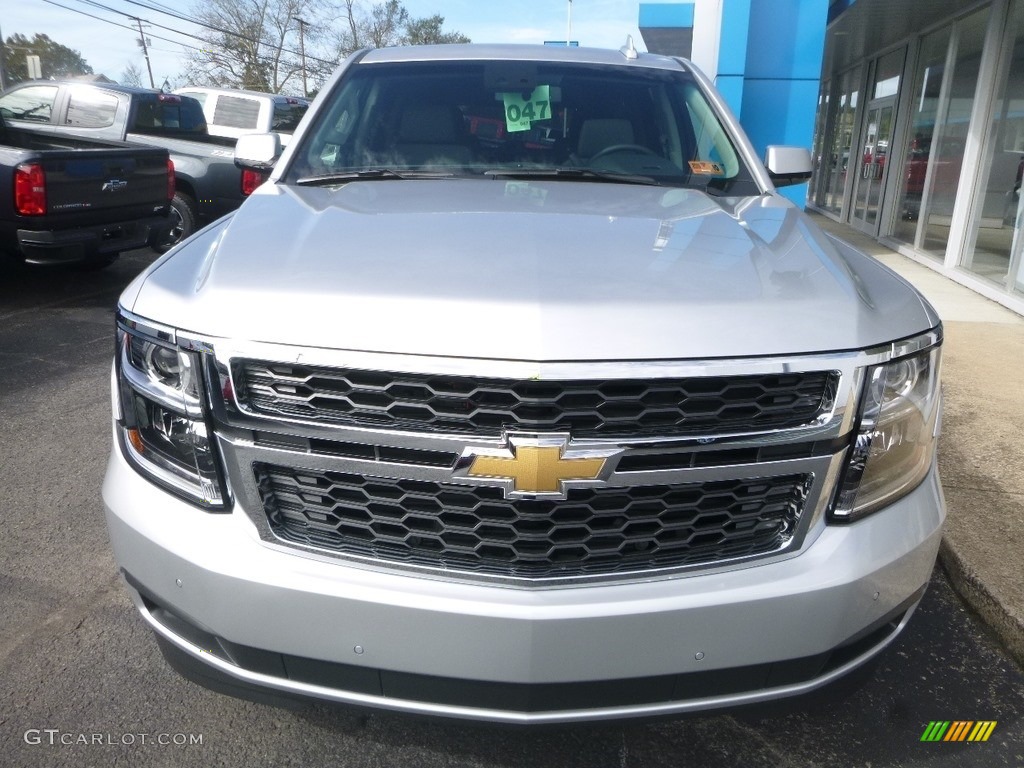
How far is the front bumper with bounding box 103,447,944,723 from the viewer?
5.25ft

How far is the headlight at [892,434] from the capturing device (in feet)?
5.57

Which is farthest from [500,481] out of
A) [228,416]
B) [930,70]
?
[930,70]

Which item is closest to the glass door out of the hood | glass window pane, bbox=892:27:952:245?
glass window pane, bbox=892:27:952:245

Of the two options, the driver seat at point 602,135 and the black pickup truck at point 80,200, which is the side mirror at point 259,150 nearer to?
the driver seat at point 602,135

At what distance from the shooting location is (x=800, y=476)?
1690mm

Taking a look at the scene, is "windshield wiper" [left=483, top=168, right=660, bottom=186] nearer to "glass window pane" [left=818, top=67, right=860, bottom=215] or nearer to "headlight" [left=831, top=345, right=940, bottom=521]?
"headlight" [left=831, top=345, right=940, bottom=521]

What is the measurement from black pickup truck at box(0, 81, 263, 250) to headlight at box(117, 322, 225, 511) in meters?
8.00

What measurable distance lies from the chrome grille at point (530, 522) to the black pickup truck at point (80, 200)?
5883mm

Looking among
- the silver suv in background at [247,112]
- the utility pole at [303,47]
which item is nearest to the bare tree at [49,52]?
the utility pole at [303,47]

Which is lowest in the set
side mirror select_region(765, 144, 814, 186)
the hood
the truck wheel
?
the truck wheel

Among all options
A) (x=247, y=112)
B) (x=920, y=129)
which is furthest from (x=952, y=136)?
(x=247, y=112)

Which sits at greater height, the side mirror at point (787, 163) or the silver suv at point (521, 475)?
the side mirror at point (787, 163)

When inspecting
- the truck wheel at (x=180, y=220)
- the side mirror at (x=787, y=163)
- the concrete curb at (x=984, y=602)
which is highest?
the side mirror at (x=787, y=163)

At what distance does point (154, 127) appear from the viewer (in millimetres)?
9805
